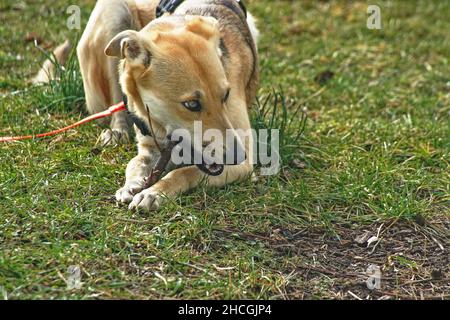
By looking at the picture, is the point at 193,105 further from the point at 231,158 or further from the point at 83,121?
the point at 83,121

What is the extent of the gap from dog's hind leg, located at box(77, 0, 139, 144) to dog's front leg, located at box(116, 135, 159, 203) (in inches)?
21.1

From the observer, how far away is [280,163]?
530cm

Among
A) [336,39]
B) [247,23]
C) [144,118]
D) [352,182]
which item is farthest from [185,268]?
[336,39]

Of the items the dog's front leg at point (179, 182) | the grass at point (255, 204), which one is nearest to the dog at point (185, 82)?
the dog's front leg at point (179, 182)

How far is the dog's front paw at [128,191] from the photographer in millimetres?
4637

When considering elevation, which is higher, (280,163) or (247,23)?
(247,23)

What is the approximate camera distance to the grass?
13.0ft

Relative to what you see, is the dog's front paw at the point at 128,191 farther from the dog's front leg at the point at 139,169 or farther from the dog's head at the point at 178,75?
the dog's head at the point at 178,75

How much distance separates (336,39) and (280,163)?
10.8 feet

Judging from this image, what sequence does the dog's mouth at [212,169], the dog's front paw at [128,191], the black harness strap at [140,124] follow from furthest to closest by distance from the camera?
the black harness strap at [140,124] → the dog's mouth at [212,169] → the dog's front paw at [128,191]

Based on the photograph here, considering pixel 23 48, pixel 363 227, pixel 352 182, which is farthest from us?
pixel 23 48

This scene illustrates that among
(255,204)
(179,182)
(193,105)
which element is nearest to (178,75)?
(193,105)

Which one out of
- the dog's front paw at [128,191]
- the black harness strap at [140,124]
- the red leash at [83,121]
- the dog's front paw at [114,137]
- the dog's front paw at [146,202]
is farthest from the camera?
the dog's front paw at [114,137]
